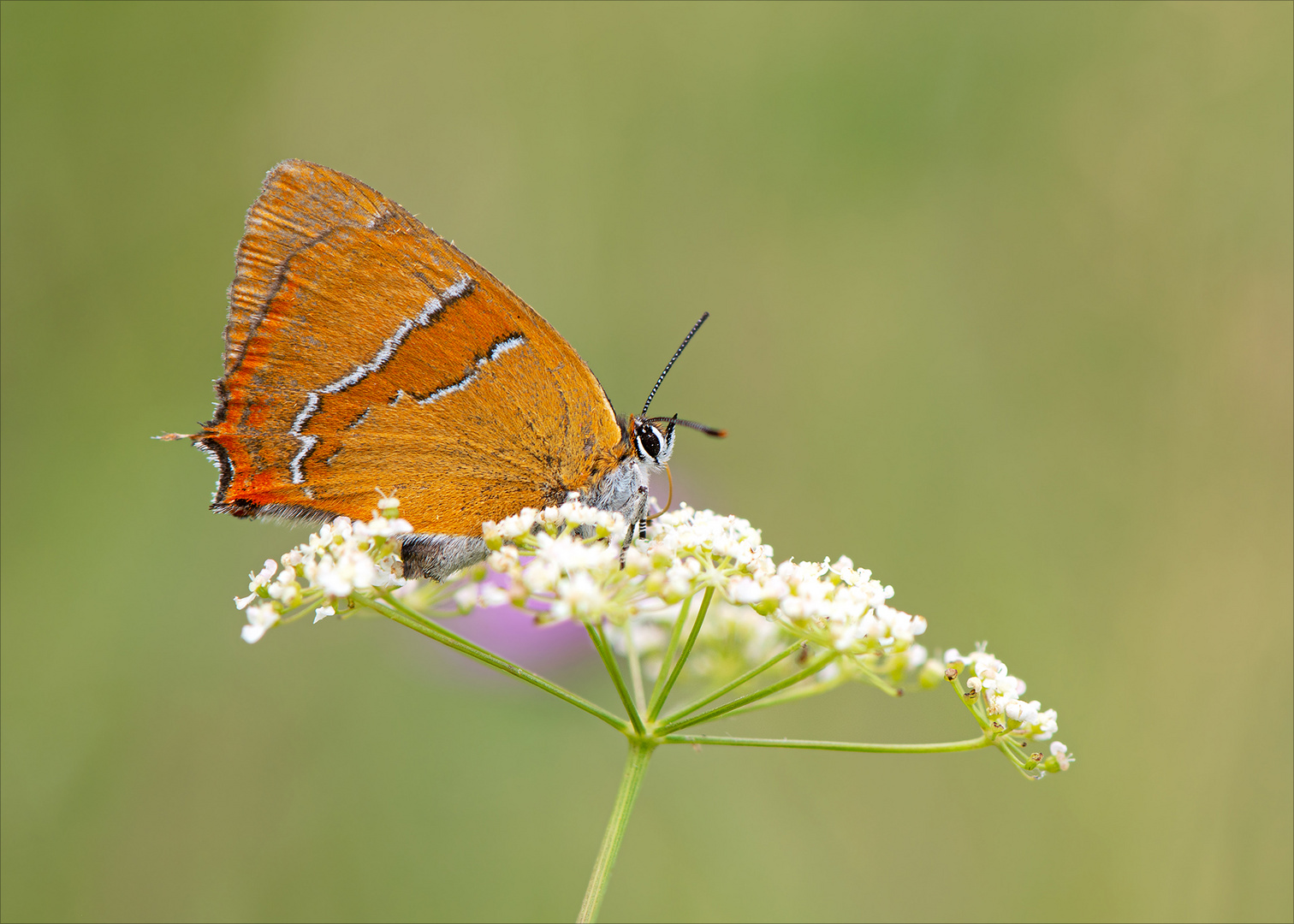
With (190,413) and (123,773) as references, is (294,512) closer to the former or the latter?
(123,773)

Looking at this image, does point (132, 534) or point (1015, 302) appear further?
point (1015, 302)

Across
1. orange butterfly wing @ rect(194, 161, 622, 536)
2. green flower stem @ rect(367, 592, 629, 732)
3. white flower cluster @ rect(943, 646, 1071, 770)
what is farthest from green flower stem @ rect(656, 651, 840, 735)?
orange butterfly wing @ rect(194, 161, 622, 536)

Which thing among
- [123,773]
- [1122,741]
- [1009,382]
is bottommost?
[123,773]

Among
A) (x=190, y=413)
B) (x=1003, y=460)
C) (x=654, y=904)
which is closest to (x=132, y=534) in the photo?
(x=190, y=413)

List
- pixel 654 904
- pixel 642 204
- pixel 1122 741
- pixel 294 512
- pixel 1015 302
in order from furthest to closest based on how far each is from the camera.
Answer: pixel 642 204 → pixel 1015 302 → pixel 1122 741 → pixel 654 904 → pixel 294 512

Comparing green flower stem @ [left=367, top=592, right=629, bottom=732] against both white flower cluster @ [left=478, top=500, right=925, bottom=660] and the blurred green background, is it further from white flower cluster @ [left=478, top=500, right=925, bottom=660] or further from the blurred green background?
the blurred green background

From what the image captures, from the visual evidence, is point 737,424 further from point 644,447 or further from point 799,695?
point 799,695

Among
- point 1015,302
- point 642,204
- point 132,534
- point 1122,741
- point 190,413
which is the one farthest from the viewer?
point 642,204

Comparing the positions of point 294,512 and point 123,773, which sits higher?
point 294,512

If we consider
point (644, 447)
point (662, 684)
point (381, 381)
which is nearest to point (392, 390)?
point (381, 381)
